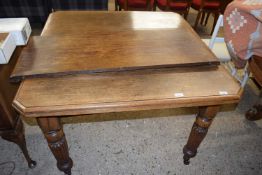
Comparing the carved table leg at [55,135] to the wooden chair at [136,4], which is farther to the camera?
the wooden chair at [136,4]

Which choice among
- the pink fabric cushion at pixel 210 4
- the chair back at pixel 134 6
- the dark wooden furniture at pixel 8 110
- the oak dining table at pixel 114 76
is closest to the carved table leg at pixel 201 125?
the oak dining table at pixel 114 76

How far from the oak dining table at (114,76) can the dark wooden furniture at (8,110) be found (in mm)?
95

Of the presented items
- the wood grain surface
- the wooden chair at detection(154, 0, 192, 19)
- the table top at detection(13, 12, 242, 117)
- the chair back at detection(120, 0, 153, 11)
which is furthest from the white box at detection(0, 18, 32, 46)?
the wooden chair at detection(154, 0, 192, 19)

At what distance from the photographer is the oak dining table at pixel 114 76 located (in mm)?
711

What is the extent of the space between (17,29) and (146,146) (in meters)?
1.04

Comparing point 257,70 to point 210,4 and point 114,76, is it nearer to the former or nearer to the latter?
point 114,76

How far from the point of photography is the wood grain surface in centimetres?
69

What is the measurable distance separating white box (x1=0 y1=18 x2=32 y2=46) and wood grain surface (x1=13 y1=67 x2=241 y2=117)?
27 centimetres

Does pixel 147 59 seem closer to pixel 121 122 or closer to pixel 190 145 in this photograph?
pixel 190 145

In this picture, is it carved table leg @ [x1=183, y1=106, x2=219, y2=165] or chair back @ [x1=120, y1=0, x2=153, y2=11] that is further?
chair back @ [x1=120, y1=0, x2=153, y2=11]

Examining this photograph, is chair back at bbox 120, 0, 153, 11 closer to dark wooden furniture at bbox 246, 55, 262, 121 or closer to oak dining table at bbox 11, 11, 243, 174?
oak dining table at bbox 11, 11, 243, 174

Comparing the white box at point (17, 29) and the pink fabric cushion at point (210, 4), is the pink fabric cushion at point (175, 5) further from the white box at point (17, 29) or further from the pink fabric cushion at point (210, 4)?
the white box at point (17, 29)

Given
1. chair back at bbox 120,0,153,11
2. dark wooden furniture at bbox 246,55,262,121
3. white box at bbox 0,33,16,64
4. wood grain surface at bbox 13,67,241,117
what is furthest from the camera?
chair back at bbox 120,0,153,11

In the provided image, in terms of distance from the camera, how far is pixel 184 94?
0.75 m
